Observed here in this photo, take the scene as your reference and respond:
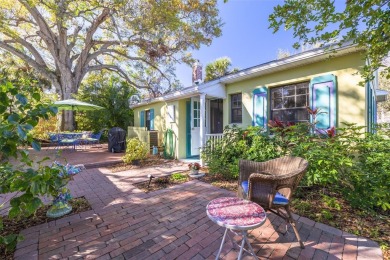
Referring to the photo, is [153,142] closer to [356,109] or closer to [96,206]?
[96,206]

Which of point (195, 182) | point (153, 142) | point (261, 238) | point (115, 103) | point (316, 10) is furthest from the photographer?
point (115, 103)

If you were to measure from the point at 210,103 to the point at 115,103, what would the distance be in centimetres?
821

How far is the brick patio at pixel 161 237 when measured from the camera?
2162mm

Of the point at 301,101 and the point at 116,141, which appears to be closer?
the point at 301,101

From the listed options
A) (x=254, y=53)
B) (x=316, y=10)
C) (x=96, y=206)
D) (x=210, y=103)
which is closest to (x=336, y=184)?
(x=316, y=10)

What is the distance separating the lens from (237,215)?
187cm

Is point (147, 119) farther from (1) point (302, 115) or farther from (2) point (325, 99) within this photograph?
(2) point (325, 99)

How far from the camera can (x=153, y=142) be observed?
8930 mm

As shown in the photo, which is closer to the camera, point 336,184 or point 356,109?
point 336,184

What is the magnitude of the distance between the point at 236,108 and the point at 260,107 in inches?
41.3

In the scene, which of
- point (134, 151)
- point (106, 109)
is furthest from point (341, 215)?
point (106, 109)

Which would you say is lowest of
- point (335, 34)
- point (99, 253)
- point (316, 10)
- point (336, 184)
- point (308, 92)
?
point (99, 253)

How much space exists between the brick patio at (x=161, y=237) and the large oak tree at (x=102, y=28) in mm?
9403

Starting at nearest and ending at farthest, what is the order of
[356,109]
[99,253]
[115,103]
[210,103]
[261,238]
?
1. [99,253]
2. [261,238]
3. [356,109]
4. [210,103]
5. [115,103]
